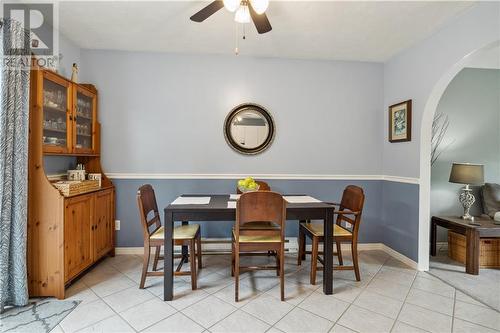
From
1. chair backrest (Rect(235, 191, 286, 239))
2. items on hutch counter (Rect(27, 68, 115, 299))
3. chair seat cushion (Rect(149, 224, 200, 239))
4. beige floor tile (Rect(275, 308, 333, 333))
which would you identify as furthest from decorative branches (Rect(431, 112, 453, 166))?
items on hutch counter (Rect(27, 68, 115, 299))

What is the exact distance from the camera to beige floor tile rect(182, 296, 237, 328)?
1842 millimetres

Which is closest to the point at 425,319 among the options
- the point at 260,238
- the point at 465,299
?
the point at 465,299

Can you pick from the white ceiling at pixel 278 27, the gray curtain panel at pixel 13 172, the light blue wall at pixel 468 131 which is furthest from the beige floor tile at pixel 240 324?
the light blue wall at pixel 468 131

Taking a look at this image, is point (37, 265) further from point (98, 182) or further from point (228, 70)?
point (228, 70)

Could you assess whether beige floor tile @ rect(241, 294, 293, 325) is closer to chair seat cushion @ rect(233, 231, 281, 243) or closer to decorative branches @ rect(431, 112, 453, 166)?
chair seat cushion @ rect(233, 231, 281, 243)

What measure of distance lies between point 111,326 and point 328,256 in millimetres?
1769

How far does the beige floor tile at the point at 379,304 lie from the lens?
196 centimetres

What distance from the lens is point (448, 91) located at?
3.50 metres

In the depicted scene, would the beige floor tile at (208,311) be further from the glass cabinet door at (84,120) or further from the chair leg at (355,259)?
the glass cabinet door at (84,120)

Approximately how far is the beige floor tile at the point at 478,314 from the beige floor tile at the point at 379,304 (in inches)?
16.3

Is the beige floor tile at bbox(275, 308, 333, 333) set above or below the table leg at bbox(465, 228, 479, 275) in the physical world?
below

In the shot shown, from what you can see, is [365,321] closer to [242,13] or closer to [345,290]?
[345,290]

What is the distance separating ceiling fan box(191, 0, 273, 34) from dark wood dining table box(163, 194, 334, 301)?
1520 millimetres

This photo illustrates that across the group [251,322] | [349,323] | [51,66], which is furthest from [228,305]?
[51,66]
